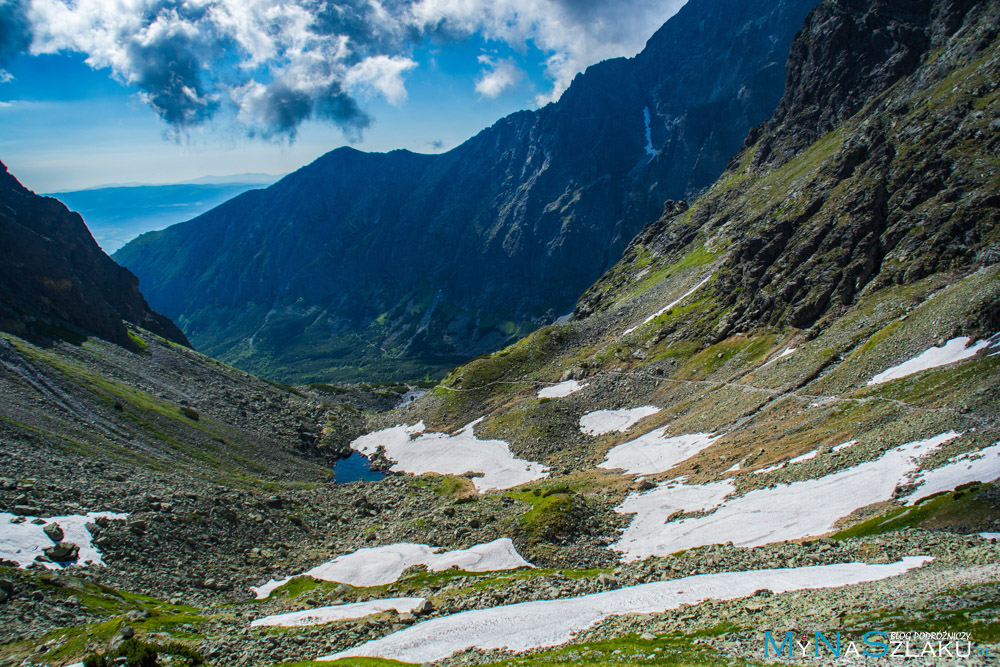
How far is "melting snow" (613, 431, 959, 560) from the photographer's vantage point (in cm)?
4012

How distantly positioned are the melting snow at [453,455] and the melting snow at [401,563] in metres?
33.8

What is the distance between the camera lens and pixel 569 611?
31.4 meters

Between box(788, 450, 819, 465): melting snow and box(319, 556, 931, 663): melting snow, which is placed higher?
box(788, 450, 819, 465): melting snow

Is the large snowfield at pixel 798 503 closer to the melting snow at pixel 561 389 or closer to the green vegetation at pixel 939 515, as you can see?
the green vegetation at pixel 939 515

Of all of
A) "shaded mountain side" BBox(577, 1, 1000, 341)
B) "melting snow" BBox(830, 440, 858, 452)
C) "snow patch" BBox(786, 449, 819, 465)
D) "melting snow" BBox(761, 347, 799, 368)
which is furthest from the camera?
"shaded mountain side" BBox(577, 1, 1000, 341)

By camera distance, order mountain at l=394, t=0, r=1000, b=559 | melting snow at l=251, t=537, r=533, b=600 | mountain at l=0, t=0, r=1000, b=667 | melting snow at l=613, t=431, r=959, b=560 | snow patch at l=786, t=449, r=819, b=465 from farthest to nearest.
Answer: snow patch at l=786, t=449, r=819, b=465
melting snow at l=251, t=537, r=533, b=600
mountain at l=394, t=0, r=1000, b=559
melting snow at l=613, t=431, r=959, b=560
mountain at l=0, t=0, r=1000, b=667

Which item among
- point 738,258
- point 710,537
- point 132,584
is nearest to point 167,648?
point 132,584

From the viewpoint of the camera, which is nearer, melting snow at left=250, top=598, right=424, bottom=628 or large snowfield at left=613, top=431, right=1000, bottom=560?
melting snow at left=250, top=598, right=424, bottom=628

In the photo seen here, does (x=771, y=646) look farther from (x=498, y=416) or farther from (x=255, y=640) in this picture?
(x=498, y=416)

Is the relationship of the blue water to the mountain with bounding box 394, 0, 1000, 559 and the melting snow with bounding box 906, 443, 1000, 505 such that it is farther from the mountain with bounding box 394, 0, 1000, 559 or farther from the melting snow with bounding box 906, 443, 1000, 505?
the melting snow with bounding box 906, 443, 1000, 505

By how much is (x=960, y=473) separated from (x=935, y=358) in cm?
2331

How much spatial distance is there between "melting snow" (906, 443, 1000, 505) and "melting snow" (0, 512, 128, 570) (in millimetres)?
60794

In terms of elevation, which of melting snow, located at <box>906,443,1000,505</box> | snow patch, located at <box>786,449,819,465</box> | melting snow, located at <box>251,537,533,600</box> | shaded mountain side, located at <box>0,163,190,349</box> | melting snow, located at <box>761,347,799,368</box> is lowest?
melting snow, located at <box>251,537,533,600</box>

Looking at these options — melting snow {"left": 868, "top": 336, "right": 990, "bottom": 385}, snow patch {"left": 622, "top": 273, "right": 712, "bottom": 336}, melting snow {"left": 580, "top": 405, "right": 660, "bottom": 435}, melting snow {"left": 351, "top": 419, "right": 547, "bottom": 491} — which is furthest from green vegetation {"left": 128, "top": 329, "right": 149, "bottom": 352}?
melting snow {"left": 868, "top": 336, "right": 990, "bottom": 385}
